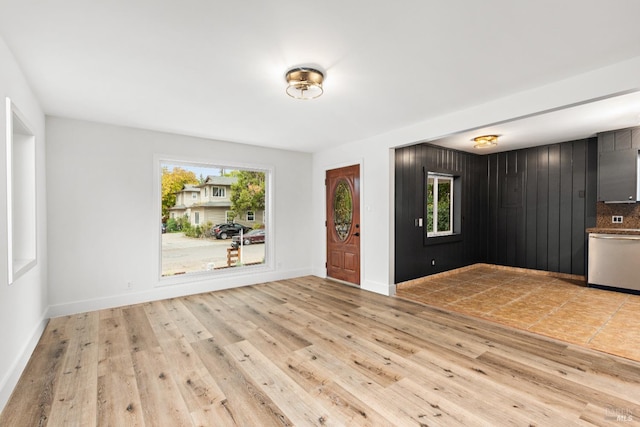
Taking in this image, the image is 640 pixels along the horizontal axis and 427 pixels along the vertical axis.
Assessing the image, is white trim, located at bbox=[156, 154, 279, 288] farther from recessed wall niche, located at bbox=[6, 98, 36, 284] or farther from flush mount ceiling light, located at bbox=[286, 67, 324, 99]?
flush mount ceiling light, located at bbox=[286, 67, 324, 99]

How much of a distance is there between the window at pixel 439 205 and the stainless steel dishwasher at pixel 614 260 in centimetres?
229

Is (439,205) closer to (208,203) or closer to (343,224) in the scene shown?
(343,224)

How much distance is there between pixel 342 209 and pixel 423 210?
59.2 inches

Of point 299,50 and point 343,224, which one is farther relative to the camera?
point 343,224

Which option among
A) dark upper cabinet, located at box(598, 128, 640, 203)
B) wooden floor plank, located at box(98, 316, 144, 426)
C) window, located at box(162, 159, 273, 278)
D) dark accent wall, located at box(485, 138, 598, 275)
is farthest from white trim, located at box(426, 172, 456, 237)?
wooden floor plank, located at box(98, 316, 144, 426)

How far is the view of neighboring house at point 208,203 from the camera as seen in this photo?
4941mm

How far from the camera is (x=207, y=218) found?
5.18m

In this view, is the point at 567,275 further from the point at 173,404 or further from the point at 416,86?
the point at 173,404

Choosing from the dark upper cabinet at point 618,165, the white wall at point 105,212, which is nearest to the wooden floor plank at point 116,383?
the white wall at point 105,212

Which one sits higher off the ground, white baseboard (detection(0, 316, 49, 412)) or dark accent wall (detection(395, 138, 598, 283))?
dark accent wall (detection(395, 138, 598, 283))

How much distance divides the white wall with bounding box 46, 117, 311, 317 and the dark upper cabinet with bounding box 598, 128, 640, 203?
6638 millimetres

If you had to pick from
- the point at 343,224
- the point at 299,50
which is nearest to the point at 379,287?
the point at 343,224

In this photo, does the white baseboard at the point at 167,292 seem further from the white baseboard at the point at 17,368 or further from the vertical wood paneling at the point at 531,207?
the vertical wood paneling at the point at 531,207

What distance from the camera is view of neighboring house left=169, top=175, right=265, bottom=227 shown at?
4.94 meters
